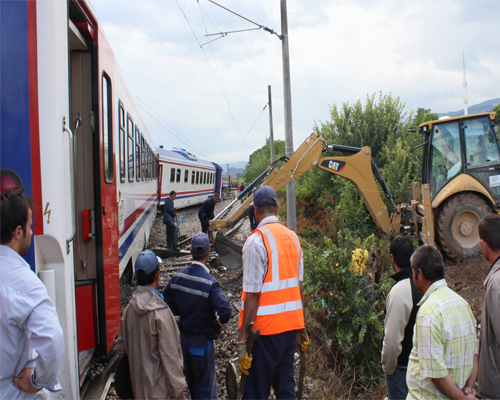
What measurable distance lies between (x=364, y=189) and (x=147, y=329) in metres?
6.44

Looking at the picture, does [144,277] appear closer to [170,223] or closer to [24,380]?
[24,380]

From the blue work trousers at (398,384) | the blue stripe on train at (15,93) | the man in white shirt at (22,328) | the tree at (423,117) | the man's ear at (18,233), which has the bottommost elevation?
the blue work trousers at (398,384)

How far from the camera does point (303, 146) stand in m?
7.64

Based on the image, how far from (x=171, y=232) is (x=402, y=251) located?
8327mm

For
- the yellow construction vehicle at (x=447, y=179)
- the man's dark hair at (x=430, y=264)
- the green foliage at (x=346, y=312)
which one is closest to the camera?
the man's dark hair at (x=430, y=264)

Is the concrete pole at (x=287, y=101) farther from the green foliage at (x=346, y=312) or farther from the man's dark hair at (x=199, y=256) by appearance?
the man's dark hair at (x=199, y=256)

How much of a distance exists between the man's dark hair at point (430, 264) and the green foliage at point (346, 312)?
223 cm

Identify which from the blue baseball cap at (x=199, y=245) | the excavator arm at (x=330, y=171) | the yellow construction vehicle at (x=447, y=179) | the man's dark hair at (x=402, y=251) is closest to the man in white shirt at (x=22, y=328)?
the blue baseball cap at (x=199, y=245)

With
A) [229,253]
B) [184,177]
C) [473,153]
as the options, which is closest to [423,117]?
[184,177]

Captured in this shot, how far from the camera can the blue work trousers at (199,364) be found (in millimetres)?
2930

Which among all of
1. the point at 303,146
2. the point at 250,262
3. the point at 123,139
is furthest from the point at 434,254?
the point at 303,146

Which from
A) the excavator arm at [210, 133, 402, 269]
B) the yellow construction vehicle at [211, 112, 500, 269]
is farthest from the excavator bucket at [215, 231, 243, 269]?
the excavator arm at [210, 133, 402, 269]

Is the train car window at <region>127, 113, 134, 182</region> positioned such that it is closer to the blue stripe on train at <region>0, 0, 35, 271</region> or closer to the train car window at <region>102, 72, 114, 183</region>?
the train car window at <region>102, 72, 114, 183</region>

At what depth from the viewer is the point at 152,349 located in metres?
2.44
